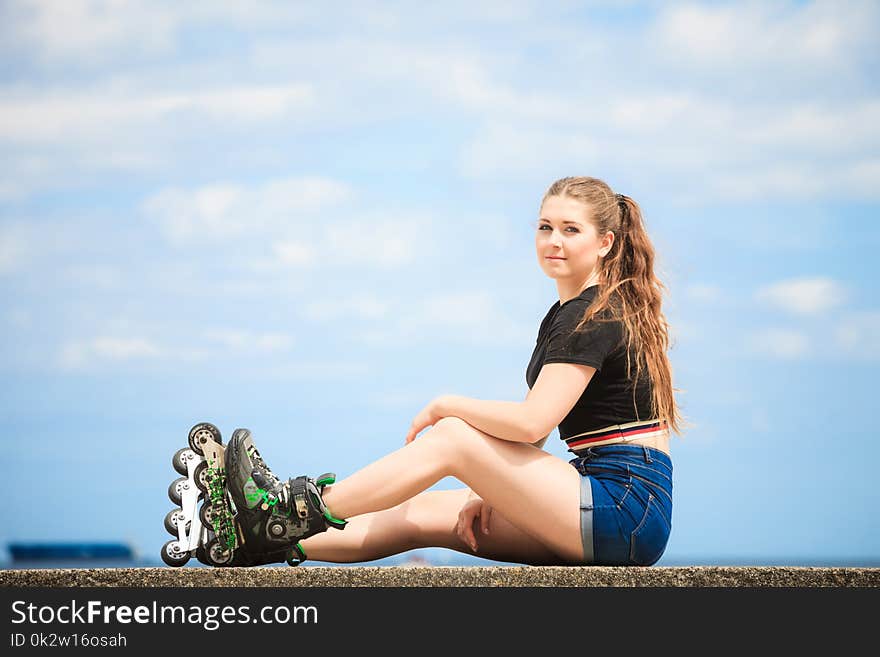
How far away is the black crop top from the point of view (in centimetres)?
388

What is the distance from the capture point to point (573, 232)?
13.8 feet

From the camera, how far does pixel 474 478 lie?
389cm

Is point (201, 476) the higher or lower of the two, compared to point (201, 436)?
lower

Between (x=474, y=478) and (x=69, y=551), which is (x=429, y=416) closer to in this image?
(x=474, y=478)

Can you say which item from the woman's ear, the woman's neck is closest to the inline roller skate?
the woman's neck

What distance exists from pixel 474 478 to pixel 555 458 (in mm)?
331

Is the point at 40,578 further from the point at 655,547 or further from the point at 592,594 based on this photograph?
the point at 655,547

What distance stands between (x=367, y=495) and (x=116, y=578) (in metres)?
0.95

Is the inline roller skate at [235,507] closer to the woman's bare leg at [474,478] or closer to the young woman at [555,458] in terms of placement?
the young woman at [555,458]

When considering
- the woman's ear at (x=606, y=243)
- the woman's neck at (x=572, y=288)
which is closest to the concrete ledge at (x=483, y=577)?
the woman's neck at (x=572, y=288)

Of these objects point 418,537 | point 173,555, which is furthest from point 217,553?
point 418,537

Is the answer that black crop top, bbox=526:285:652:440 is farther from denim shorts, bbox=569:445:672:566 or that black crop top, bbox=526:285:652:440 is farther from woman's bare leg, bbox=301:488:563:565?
woman's bare leg, bbox=301:488:563:565

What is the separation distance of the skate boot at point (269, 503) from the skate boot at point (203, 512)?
0.07 metres

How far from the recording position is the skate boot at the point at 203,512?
3.90 m
